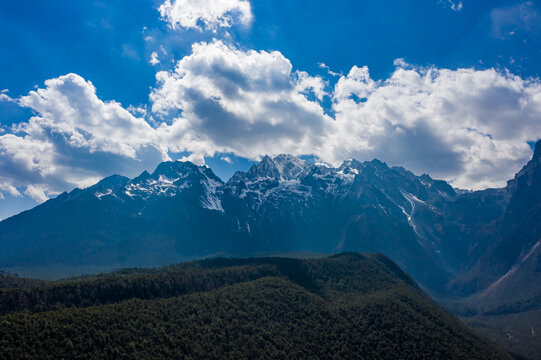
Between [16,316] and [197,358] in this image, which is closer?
[16,316]

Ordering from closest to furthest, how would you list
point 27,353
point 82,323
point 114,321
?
point 27,353, point 82,323, point 114,321

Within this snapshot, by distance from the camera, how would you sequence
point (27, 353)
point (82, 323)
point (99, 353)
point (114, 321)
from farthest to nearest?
point (114, 321) → point (82, 323) → point (99, 353) → point (27, 353)

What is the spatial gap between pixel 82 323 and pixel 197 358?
213 feet

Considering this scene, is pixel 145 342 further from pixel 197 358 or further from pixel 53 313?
pixel 53 313

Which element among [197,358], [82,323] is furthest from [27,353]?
[197,358]

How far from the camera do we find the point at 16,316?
593 feet

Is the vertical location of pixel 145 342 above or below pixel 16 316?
below

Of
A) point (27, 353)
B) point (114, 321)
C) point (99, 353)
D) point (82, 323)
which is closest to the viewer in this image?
point (27, 353)

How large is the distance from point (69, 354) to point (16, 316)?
40.8 m

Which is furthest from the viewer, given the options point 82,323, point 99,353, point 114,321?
point 114,321

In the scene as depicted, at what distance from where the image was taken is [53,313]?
627 ft

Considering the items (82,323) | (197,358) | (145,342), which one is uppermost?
(82,323)

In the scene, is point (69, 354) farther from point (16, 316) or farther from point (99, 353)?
point (16, 316)

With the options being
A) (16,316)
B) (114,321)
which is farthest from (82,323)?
(16,316)
